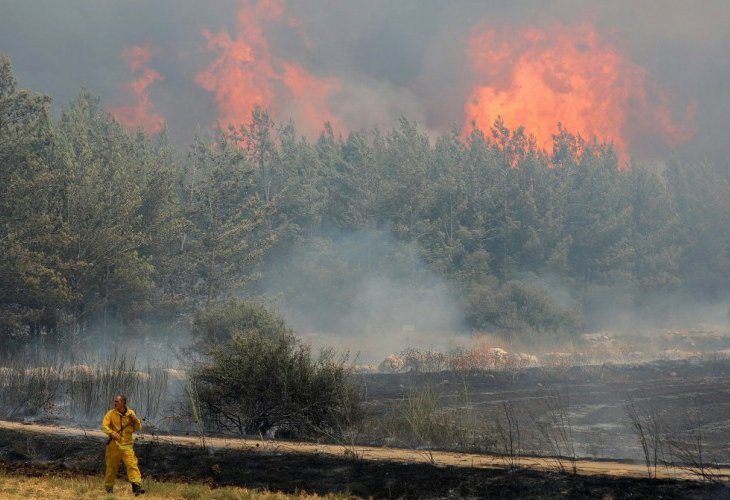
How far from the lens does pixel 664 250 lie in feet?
293

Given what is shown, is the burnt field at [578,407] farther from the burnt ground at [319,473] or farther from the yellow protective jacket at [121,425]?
the yellow protective jacket at [121,425]

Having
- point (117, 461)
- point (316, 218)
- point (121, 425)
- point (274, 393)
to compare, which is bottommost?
point (117, 461)

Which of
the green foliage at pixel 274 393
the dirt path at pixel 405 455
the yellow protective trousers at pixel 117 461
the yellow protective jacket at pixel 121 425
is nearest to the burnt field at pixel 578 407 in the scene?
the dirt path at pixel 405 455

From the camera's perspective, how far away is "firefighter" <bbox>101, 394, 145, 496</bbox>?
17.5m

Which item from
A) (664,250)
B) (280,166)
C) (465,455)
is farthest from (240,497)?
(664,250)

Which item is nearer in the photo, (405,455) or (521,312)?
(405,455)

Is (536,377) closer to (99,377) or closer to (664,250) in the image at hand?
(99,377)

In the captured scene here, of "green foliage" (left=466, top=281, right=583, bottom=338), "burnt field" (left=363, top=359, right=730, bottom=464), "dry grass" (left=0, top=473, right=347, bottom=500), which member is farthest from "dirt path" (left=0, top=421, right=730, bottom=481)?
"green foliage" (left=466, top=281, right=583, bottom=338)

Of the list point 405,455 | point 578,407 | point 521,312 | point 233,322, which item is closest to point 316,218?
point 521,312

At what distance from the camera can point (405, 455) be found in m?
20.5

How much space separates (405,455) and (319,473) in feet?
7.62

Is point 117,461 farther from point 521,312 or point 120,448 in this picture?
point 521,312

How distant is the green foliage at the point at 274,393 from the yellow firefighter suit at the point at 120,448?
7.69m

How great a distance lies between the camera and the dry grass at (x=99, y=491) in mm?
17109
